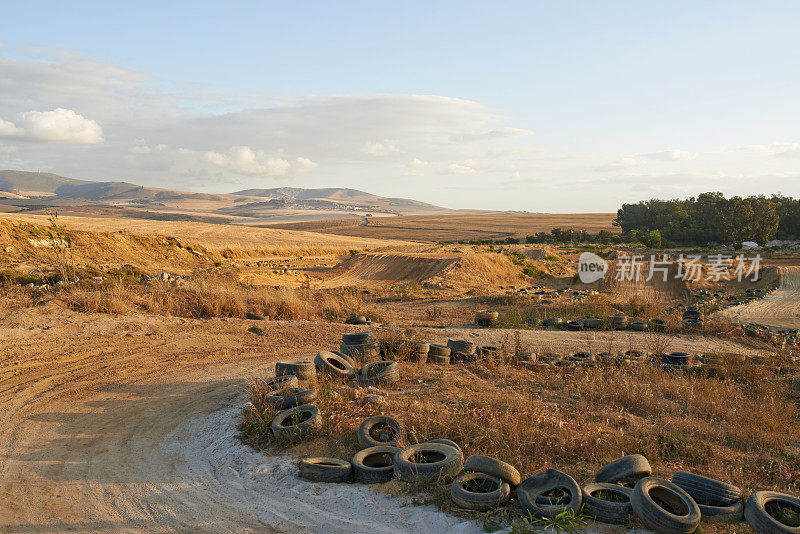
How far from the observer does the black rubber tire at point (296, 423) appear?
253 inches

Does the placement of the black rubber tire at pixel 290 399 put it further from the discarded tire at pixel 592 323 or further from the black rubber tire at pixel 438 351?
the discarded tire at pixel 592 323

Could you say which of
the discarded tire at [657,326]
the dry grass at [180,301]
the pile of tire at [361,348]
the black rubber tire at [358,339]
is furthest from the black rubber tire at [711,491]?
the dry grass at [180,301]

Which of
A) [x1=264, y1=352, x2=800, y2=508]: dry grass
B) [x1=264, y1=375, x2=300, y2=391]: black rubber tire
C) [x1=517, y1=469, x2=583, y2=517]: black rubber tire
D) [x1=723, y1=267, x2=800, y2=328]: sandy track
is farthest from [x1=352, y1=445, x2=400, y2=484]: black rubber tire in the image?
[x1=723, y1=267, x2=800, y2=328]: sandy track

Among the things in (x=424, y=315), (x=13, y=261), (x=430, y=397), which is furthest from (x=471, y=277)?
(x=13, y=261)

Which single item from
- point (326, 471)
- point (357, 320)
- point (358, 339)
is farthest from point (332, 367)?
point (357, 320)

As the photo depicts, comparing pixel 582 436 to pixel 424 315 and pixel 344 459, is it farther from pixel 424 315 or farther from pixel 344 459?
pixel 424 315

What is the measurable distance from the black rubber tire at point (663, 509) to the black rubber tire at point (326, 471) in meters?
2.92

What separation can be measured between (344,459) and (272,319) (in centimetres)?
1041

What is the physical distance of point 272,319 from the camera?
15773mm

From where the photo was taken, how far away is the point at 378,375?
8883 mm

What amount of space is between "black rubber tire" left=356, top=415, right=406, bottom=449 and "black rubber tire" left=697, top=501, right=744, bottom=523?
3.19 metres

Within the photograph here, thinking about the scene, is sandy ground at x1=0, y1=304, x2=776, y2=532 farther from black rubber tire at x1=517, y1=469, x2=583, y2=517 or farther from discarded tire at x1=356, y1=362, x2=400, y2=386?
discarded tire at x1=356, y1=362, x2=400, y2=386

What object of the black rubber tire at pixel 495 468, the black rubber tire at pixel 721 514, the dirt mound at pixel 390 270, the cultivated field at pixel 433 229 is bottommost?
the dirt mound at pixel 390 270

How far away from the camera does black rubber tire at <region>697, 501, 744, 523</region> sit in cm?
459
